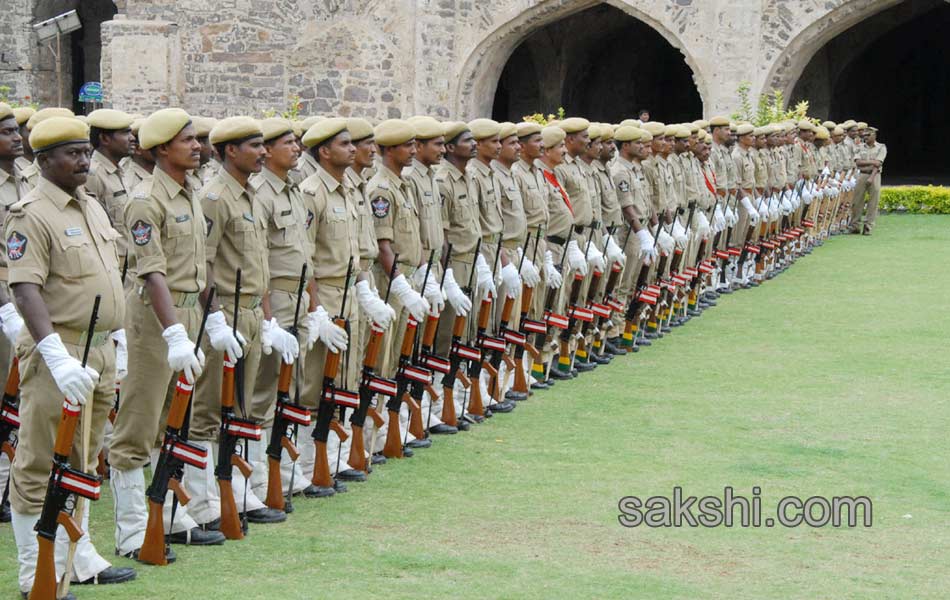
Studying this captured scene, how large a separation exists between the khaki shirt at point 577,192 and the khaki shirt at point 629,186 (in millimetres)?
886

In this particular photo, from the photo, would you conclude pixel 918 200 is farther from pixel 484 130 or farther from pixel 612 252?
pixel 484 130

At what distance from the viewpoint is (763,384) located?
9773 millimetres

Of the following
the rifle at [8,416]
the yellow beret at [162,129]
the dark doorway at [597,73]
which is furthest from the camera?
the dark doorway at [597,73]

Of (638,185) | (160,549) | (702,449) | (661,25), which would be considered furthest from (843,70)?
(160,549)

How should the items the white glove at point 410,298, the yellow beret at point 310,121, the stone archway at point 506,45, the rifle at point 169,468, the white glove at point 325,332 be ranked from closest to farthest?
the rifle at point 169,468 → the white glove at point 325,332 → the white glove at point 410,298 → the yellow beret at point 310,121 → the stone archway at point 506,45

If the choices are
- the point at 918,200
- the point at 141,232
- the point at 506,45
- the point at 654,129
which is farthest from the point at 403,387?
the point at 918,200

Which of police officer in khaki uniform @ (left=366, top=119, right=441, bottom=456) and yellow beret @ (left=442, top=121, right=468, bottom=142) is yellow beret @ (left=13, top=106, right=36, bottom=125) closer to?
police officer in khaki uniform @ (left=366, top=119, right=441, bottom=456)

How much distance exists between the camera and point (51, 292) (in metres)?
5.06

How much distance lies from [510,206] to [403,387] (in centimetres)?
219

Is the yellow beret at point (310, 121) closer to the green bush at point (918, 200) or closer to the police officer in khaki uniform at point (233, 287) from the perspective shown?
the police officer in khaki uniform at point (233, 287)

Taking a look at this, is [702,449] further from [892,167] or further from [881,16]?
[892,167]

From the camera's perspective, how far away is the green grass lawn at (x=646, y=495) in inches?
214

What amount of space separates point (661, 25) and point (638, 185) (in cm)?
1217

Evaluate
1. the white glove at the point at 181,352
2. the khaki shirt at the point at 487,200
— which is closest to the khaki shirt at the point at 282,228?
the white glove at the point at 181,352
